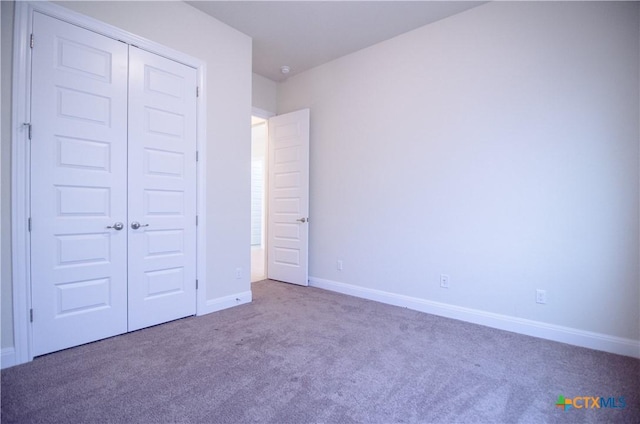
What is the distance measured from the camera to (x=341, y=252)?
4047 mm

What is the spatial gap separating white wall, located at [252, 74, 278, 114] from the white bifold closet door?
4.92 feet

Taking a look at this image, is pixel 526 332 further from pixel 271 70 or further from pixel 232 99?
pixel 271 70

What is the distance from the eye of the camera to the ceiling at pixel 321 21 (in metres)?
2.92

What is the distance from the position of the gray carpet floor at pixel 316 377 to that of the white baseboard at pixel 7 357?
0.29ft

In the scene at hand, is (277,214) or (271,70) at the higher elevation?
(271,70)

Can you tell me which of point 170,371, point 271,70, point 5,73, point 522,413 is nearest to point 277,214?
point 271,70

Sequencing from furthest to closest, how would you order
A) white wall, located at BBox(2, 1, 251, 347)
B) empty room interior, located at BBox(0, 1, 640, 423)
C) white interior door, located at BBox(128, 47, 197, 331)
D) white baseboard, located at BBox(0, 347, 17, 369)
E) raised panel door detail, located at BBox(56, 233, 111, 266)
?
white wall, located at BBox(2, 1, 251, 347) → white interior door, located at BBox(128, 47, 197, 331) → raised panel door detail, located at BBox(56, 233, 111, 266) → white baseboard, located at BBox(0, 347, 17, 369) → empty room interior, located at BBox(0, 1, 640, 423)

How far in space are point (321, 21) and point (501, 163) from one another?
2328 millimetres

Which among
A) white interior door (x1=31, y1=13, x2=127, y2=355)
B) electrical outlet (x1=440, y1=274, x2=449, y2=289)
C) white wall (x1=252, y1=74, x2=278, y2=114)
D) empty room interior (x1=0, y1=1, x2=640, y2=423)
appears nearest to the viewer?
empty room interior (x1=0, y1=1, x2=640, y2=423)

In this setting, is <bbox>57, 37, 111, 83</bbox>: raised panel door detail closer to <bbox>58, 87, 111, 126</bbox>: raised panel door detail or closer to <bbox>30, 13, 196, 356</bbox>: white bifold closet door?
<bbox>30, 13, 196, 356</bbox>: white bifold closet door

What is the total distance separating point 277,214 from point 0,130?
9.84 ft

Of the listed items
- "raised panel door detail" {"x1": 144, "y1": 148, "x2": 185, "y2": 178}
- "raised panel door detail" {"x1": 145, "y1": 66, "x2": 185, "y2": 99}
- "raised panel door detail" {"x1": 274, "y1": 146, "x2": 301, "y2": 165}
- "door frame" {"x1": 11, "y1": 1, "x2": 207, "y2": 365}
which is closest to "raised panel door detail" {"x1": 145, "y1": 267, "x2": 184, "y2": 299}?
"door frame" {"x1": 11, "y1": 1, "x2": 207, "y2": 365}

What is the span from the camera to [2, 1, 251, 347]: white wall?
2.91 metres

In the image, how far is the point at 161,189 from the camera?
9.25ft
